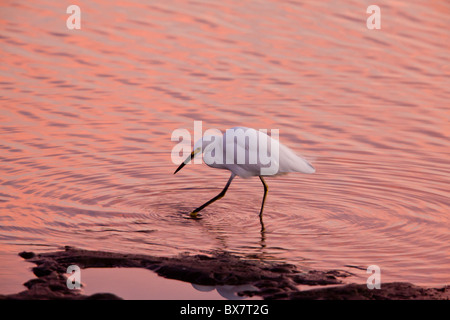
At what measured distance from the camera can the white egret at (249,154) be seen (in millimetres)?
8688

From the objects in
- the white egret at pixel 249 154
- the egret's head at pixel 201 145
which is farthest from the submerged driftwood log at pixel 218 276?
the egret's head at pixel 201 145

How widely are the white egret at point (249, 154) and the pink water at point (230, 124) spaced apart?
51cm

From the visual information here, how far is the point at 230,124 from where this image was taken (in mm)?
11766

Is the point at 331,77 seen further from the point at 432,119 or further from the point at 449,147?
the point at 449,147

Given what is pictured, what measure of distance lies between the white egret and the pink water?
1.66ft

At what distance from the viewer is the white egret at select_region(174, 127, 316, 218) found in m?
8.69

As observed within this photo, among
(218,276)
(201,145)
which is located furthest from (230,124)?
(218,276)

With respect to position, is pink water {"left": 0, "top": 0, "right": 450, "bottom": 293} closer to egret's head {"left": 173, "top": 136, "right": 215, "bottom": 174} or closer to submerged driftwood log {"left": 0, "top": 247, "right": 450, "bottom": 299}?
submerged driftwood log {"left": 0, "top": 247, "right": 450, "bottom": 299}

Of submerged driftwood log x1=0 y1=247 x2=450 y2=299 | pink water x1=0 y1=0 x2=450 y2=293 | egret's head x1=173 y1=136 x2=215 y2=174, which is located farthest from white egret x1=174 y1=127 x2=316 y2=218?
submerged driftwood log x1=0 y1=247 x2=450 y2=299

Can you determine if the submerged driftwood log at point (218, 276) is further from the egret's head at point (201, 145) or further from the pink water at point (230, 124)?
the egret's head at point (201, 145)

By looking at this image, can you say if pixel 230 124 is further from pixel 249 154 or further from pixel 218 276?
pixel 218 276

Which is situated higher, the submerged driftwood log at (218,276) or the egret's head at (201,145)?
the egret's head at (201,145)

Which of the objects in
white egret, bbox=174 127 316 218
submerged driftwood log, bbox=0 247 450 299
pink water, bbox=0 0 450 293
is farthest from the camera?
white egret, bbox=174 127 316 218

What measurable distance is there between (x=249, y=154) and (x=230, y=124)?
3.13m
